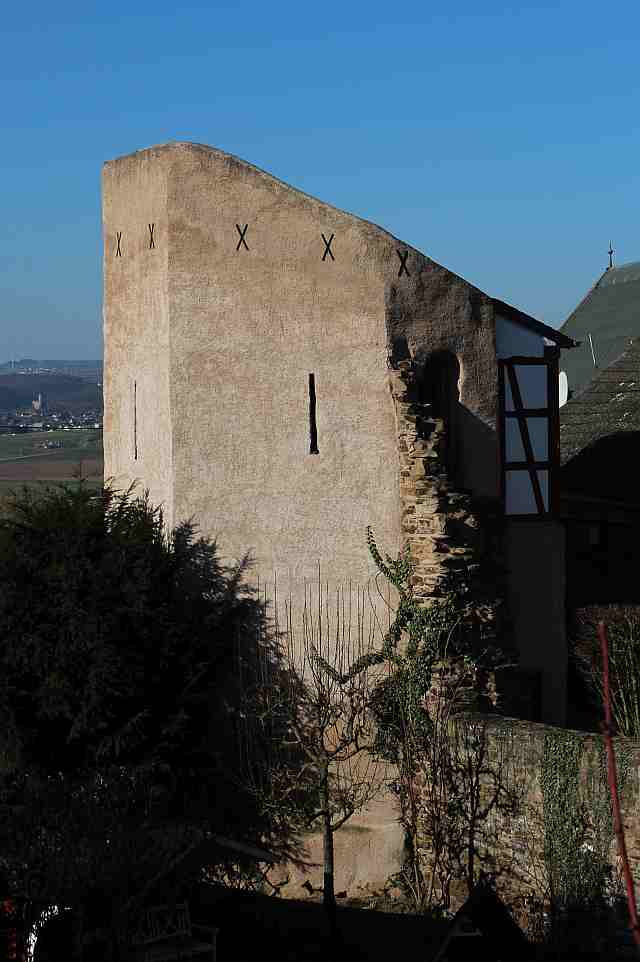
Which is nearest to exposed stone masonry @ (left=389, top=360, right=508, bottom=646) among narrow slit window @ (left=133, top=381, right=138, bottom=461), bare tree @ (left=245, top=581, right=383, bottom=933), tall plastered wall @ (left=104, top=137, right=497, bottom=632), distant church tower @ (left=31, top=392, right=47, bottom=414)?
tall plastered wall @ (left=104, top=137, right=497, bottom=632)

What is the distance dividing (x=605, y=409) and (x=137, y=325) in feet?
39.0

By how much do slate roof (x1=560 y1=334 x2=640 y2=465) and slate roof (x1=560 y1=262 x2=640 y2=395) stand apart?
6107 millimetres

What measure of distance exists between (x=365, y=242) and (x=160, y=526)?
394cm

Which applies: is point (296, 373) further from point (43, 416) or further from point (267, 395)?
point (43, 416)

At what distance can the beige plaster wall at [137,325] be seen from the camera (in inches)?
619

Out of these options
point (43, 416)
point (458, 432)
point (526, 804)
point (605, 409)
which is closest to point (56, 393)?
point (43, 416)

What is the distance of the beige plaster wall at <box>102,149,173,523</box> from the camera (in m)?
15.7

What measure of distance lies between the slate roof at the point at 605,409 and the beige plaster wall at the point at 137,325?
32.3ft

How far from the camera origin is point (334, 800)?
48.8 ft

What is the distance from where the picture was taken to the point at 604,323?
115ft

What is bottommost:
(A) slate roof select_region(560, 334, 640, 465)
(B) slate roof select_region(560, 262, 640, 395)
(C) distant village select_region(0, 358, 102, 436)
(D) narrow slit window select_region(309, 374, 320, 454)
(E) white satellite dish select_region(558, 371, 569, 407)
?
(D) narrow slit window select_region(309, 374, 320, 454)

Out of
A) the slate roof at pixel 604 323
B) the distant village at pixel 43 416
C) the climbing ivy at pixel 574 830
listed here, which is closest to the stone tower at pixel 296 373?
the climbing ivy at pixel 574 830

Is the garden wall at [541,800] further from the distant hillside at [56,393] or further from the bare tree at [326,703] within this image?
the distant hillside at [56,393]

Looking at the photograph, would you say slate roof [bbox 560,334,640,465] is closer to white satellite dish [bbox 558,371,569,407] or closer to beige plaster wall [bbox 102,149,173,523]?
white satellite dish [bbox 558,371,569,407]
